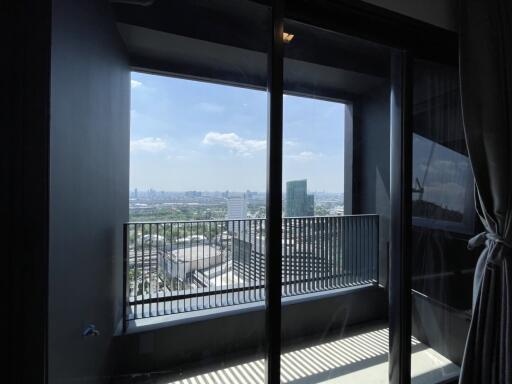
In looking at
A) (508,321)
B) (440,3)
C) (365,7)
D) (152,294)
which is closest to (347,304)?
(508,321)

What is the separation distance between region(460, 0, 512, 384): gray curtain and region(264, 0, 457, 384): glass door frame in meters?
0.15

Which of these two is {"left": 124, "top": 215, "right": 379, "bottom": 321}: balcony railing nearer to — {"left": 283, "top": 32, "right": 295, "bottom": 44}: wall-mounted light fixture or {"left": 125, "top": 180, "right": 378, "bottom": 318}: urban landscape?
{"left": 125, "top": 180, "right": 378, "bottom": 318}: urban landscape

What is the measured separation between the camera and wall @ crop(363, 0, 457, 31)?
1189 millimetres

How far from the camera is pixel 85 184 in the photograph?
0.95 meters

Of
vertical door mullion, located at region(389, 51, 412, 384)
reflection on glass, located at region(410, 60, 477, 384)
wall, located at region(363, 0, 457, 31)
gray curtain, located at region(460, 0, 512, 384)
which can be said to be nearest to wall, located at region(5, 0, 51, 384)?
wall, located at region(363, 0, 457, 31)

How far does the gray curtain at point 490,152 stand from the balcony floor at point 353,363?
0.29 metres

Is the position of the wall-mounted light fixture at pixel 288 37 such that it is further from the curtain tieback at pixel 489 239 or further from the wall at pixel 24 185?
the curtain tieback at pixel 489 239

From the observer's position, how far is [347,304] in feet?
5.01

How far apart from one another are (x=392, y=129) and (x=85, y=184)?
1.53 metres

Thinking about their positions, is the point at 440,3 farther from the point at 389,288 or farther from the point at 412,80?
the point at 389,288

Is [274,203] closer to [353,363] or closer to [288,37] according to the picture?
[288,37]

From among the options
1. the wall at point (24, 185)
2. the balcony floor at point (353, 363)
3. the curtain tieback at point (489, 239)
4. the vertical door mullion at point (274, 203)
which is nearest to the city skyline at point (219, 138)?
the vertical door mullion at point (274, 203)

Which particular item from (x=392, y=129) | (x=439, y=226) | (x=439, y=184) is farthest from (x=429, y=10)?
(x=439, y=226)

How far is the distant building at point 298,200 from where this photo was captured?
1.30 meters
